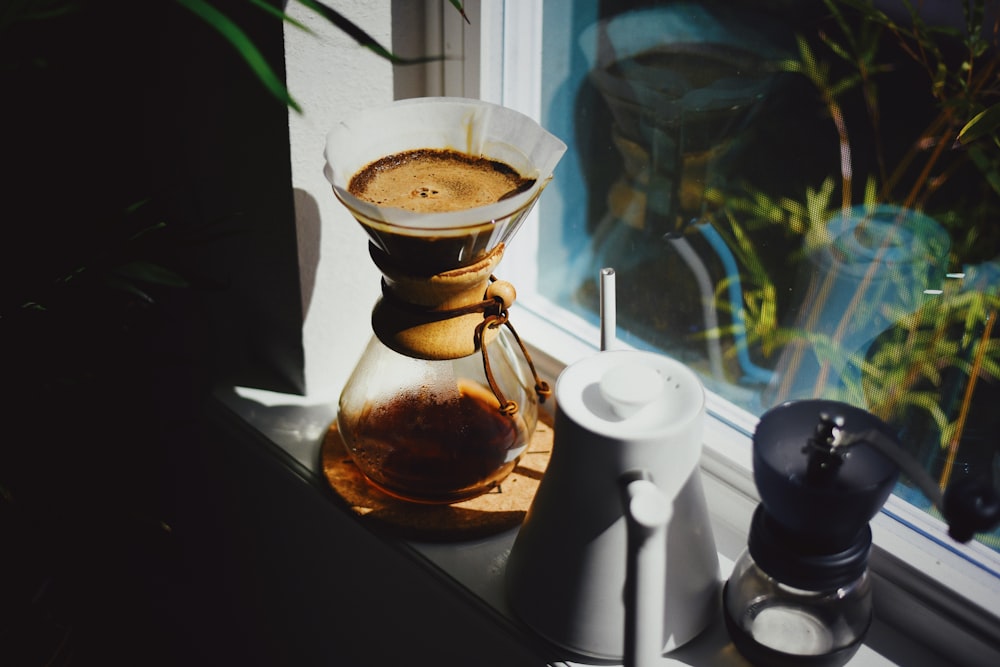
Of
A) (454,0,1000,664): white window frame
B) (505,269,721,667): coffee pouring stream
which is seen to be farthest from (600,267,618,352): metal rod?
(454,0,1000,664): white window frame

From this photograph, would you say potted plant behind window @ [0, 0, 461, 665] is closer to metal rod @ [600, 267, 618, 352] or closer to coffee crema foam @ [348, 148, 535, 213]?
coffee crema foam @ [348, 148, 535, 213]

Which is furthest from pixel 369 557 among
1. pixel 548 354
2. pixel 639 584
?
pixel 639 584

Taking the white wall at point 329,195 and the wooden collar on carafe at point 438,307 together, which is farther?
the white wall at point 329,195

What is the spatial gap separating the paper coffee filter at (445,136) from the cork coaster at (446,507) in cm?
30

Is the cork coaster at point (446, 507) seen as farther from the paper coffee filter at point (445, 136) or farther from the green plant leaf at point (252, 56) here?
the green plant leaf at point (252, 56)

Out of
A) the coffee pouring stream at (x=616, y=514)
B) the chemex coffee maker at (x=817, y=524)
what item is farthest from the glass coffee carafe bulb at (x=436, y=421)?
the chemex coffee maker at (x=817, y=524)

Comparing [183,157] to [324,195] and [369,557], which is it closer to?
[324,195]

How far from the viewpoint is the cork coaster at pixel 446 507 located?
34.4 inches

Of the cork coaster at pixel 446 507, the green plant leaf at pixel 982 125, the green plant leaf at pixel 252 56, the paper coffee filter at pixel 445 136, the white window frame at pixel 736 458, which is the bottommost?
the cork coaster at pixel 446 507

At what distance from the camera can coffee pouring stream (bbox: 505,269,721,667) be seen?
607 millimetres

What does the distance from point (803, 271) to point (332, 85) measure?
50cm

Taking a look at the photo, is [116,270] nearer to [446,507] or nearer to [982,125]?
[446,507]

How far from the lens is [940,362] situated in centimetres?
77

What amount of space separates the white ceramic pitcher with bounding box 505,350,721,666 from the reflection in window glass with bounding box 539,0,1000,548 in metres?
0.23
